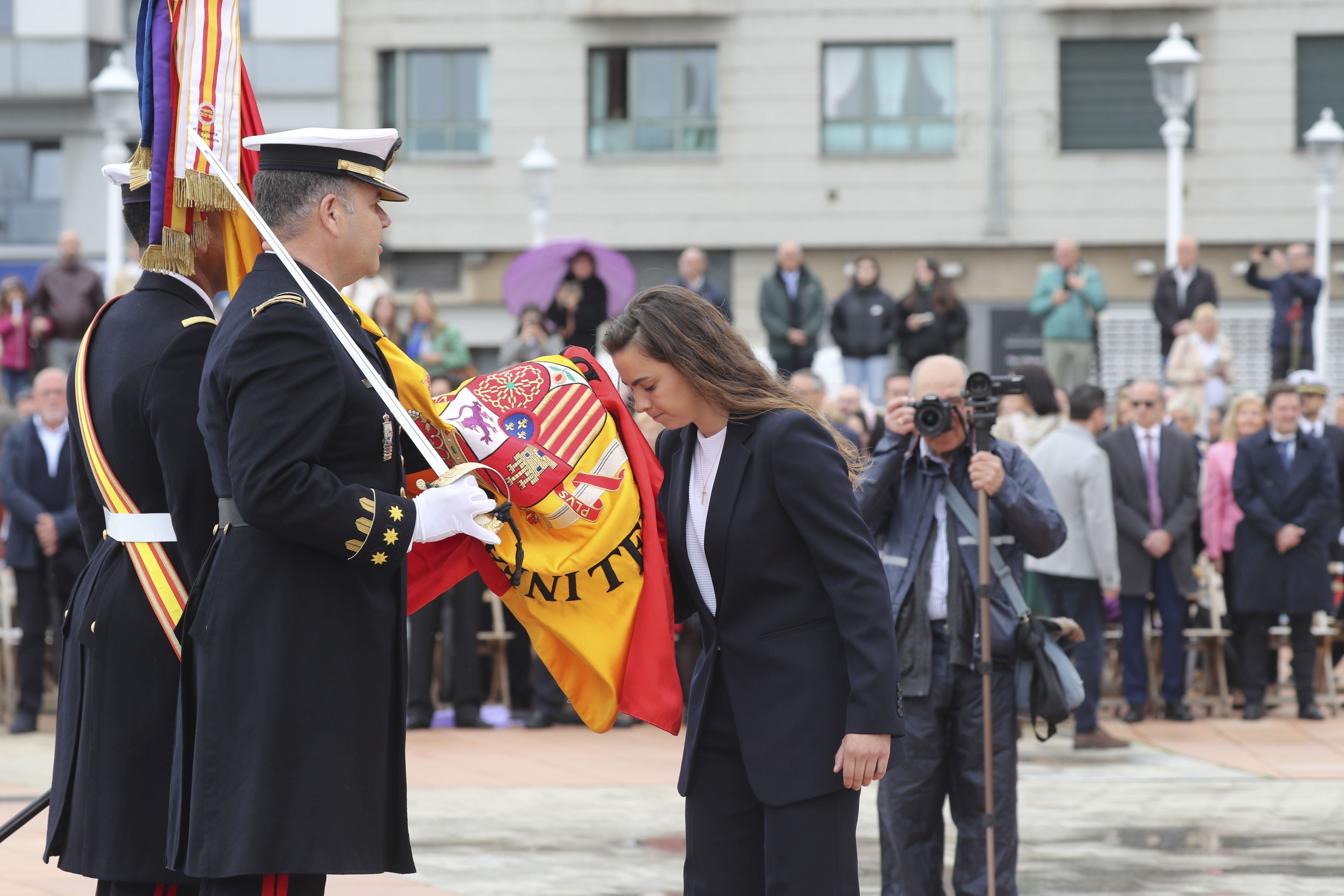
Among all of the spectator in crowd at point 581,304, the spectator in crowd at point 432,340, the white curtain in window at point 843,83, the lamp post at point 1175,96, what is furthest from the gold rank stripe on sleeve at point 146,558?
the white curtain in window at point 843,83

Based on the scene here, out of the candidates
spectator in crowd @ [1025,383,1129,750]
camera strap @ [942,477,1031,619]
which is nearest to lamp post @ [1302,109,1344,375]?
spectator in crowd @ [1025,383,1129,750]

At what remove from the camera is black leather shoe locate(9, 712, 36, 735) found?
1122 centimetres

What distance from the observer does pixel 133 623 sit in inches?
169

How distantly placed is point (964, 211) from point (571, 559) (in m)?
23.1

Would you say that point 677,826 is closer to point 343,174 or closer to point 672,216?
point 343,174

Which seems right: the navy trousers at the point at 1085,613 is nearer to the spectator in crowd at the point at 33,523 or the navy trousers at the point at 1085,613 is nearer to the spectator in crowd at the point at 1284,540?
the spectator in crowd at the point at 1284,540

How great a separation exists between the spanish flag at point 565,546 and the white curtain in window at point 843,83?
2316cm

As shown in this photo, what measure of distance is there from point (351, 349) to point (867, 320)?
14035 millimetres

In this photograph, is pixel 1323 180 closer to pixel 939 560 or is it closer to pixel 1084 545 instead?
pixel 1084 545

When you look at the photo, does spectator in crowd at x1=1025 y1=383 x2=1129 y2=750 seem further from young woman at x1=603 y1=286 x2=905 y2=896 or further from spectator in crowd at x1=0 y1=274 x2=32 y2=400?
spectator in crowd at x1=0 y1=274 x2=32 y2=400

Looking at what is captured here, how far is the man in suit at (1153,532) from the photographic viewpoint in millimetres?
11883

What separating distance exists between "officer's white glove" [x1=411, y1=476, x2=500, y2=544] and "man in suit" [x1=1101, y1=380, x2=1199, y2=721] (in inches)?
344

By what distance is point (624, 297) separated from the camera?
605 inches

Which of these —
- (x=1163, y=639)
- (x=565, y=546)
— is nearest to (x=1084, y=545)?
(x=1163, y=639)
